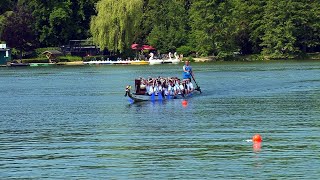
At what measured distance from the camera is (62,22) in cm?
13188

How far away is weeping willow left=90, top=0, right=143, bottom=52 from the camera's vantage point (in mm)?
121688

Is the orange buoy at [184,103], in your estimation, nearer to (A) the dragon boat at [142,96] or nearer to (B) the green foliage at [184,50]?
(A) the dragon boat at [142,96]

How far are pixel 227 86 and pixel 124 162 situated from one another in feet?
127

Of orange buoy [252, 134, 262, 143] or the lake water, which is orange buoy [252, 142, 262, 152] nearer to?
the lake water

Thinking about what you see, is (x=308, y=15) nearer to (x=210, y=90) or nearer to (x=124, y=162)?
(x=210, y=90)

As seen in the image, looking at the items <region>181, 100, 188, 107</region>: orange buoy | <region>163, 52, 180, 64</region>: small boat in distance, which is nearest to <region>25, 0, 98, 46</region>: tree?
<region>163, 52, 180, 64</region>: small boat in distance

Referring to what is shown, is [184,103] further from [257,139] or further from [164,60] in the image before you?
[164,60]

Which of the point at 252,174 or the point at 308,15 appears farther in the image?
the point at 308,15

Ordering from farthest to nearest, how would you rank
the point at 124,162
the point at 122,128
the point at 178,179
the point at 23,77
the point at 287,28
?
the point at 287,28 < the point at 23,77 < the point at 122,128 < the point at 124,162 < the point at 178,179

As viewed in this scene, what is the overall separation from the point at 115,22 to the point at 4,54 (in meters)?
17.3

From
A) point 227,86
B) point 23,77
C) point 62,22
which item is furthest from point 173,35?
point 227,86

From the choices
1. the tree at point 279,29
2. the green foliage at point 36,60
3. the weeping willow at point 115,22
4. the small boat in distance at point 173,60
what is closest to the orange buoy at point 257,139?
the weeping willow at point 115,22

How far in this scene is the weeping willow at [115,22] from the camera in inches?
4791

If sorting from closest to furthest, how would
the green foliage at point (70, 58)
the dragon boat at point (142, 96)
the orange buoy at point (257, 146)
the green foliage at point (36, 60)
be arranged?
the orange buoy at point (257, 146)
the dragon boat at point (142, 96)
the green foliage at point (36, 60)
the green foliage at point (70, 58)
